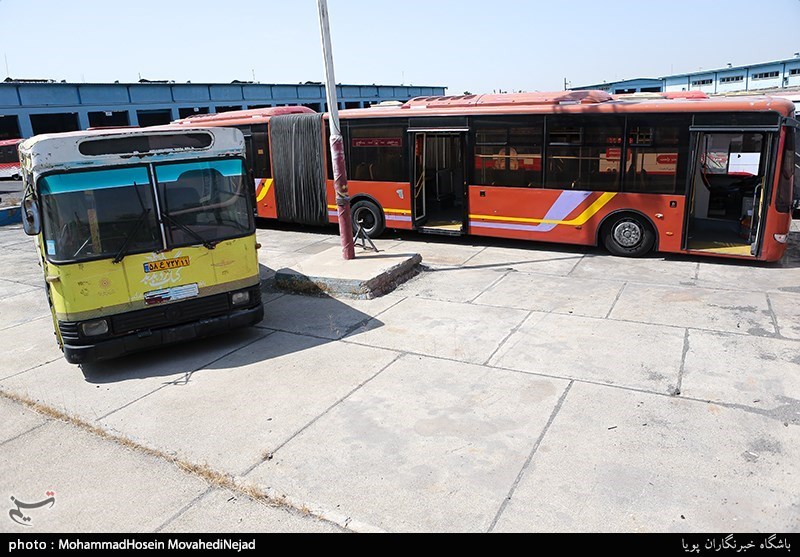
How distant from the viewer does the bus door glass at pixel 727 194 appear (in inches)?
386

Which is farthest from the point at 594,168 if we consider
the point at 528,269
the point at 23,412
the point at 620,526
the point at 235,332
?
the point at 23,412

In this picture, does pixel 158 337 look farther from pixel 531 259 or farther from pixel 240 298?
pixel 531 259

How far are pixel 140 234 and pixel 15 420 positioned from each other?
226cm

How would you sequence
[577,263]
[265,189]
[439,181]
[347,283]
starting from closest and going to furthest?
[347,283]
[577,263]
[439,181]
[265,189]

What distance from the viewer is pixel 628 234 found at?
1082 centimetres

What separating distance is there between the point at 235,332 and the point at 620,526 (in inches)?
222

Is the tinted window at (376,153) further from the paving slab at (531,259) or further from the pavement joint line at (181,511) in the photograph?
the pavement joint line at (181,511)

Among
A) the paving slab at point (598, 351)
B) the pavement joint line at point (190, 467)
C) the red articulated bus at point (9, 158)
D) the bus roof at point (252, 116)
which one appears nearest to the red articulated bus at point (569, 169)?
the bus roof at point (252, 116)

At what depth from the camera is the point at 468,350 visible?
700 cm

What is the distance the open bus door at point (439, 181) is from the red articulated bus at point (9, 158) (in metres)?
28.8

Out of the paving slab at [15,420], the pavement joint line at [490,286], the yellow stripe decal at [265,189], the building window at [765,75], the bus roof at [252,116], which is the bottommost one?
the pavement joint line at [490,286]

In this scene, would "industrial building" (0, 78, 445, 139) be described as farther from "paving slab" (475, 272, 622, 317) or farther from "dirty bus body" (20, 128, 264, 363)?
"paving slab" (475, 272, 622, 317)

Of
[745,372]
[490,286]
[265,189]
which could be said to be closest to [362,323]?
[490,286]

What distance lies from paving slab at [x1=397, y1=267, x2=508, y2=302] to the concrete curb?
0.22m
